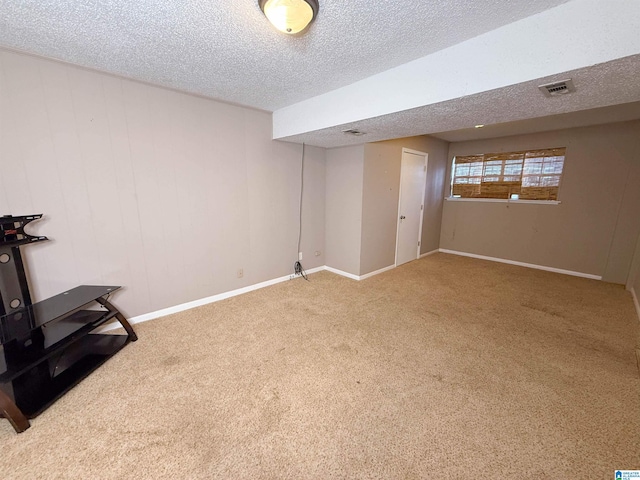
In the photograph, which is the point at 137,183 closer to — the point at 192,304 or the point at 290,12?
the point at 192,304

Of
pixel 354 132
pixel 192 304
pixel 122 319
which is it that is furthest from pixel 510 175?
pixel 122 319

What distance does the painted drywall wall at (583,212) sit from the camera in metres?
3.61

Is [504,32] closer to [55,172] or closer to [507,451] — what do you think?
[507,451]

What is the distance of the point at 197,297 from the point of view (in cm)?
299

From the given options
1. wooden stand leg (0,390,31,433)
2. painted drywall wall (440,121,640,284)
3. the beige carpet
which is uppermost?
painted drywall wall (440,121,640,284)

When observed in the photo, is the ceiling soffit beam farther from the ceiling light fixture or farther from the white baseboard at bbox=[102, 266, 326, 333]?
the white baseboard at bbox=[102, 266, 326, 333]

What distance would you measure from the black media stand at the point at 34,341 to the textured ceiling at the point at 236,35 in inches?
50.1

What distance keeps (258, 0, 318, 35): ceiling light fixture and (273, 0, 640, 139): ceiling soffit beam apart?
0.94m

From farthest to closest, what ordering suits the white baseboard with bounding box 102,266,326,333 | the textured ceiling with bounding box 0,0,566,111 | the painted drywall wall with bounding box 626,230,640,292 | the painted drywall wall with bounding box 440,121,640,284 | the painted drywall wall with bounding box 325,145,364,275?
the painted drywall wall with bounding box 325,145,364,275
the painted drywall wall with bounding box 440,121,640,284
the painted drywall wall with bounding box 626,230,640,292
the white baseboard with bounding box 102,266,326,333
the textured ceiling with bounding box 0,0,566,111

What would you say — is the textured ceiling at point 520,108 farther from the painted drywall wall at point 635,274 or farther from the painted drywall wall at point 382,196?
the painted drywall wall at point 635,274

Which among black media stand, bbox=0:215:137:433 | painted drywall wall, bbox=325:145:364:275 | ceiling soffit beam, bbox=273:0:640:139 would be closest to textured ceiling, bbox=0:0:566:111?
ceiling soffit beam, bbox=273:0:640:139

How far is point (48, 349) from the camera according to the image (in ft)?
5.51

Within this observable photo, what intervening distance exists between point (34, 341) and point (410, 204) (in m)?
4.77

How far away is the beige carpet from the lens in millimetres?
1293
